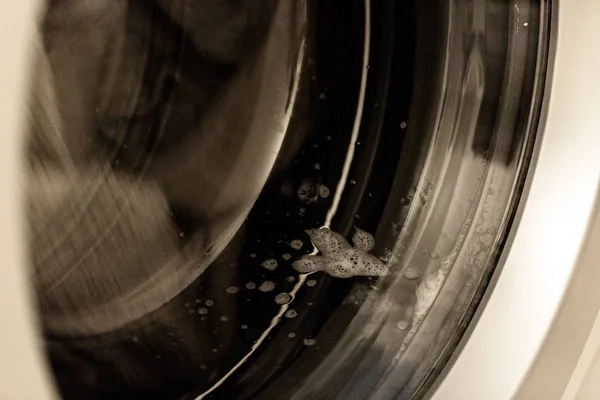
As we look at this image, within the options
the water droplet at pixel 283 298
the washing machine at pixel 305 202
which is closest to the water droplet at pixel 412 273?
the washing machine at pixel 305 202

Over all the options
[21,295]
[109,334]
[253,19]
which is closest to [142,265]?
[109,334]

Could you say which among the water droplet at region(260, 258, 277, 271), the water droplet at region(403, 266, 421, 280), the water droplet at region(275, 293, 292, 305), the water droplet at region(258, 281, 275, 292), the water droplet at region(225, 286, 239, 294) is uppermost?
the water droplet at region(403, 266, 421, 280)

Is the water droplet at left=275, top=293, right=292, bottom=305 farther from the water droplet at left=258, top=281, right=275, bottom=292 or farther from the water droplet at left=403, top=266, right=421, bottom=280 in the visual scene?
the water droplet at left=403, top=266, right=421, bottom=280

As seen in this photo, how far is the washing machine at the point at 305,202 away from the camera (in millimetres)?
458

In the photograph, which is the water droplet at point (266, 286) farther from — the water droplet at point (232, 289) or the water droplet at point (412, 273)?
the water droplet at point (412, 273)

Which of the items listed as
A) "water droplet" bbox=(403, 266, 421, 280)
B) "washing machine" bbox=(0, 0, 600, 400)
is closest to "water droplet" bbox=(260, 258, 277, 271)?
"washing machine" bbox=(0, 0, 600, 400)

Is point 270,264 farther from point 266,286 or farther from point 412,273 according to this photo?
point 412,273

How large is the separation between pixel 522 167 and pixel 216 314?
1.21ft

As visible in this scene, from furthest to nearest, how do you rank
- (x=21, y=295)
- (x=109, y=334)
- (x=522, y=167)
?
(x=522, y=167)
(x=109, y=334)
(x=21, y=295)

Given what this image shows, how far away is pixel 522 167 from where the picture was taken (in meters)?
0.64

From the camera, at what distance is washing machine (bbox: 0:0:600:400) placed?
0.46 m

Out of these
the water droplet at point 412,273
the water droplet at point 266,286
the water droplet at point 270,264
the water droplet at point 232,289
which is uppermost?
the water droplet at point 412,273

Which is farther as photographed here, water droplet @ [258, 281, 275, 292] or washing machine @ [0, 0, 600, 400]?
water droplet @ [258, 281, 275, 292]

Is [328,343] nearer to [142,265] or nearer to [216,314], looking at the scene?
[216,314]
